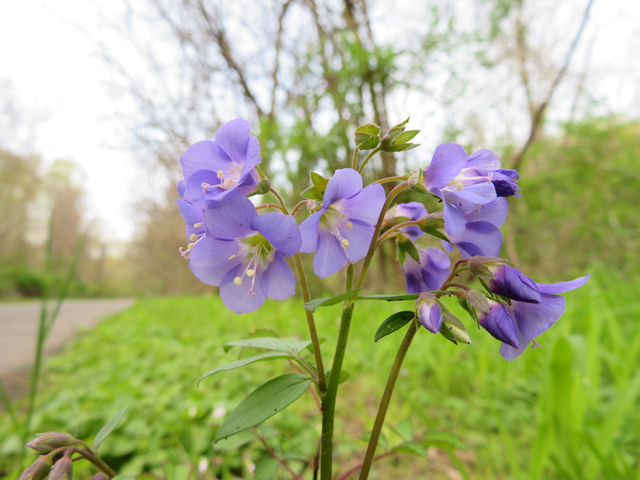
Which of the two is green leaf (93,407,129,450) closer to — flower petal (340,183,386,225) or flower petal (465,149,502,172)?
flower petal (340,183,386,225)

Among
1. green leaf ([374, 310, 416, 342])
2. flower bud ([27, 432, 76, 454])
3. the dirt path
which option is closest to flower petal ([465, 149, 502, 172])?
green leaf ([374, 310, 416, 342])

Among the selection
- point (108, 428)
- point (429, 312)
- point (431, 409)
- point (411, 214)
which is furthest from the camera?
point (431, 409)

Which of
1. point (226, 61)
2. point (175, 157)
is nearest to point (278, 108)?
point (226, 61)

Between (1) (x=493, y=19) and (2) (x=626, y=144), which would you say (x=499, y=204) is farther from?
(2) (x=626, y=144)

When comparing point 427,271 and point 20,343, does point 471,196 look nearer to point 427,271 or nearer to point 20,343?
point 427,271

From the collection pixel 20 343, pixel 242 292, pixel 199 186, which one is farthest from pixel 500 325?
pixel 20 343

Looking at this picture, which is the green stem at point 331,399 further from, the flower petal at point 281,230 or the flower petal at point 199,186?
the flower petal at point 199,186

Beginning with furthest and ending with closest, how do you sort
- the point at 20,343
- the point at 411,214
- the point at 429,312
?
the point at 20,343 < the point at 411,214 < the point at 429,312
